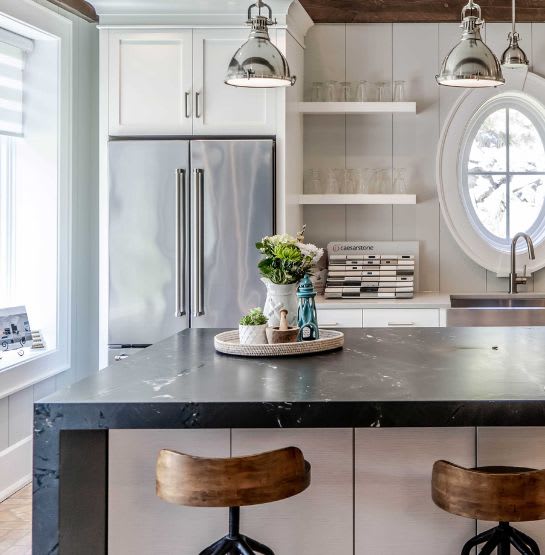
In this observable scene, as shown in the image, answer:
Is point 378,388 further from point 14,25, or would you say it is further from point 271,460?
point 14,25

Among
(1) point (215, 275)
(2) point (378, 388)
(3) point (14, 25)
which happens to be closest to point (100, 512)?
(2) point (378, 388)

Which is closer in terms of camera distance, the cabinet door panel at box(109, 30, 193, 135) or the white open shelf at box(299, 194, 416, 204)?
the cabinet door panel at box(109, 30, 193, 135)

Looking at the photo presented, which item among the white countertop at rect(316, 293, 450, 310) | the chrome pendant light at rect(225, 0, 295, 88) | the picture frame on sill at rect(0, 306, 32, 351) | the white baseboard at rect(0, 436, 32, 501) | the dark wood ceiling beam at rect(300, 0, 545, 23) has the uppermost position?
the dark wood ceiling beam at rect(300, 0, 545, 23)

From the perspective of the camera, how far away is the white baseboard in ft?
11.9

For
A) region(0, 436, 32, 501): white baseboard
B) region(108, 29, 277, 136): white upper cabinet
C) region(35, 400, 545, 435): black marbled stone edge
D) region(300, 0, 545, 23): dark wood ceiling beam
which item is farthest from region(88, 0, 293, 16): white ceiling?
region(35, 400, 545, 435): black marbled stone edge

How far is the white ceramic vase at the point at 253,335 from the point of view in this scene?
2496 millimetres

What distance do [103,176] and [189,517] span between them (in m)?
2.37

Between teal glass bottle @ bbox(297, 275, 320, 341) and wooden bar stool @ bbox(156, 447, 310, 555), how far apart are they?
0.81m

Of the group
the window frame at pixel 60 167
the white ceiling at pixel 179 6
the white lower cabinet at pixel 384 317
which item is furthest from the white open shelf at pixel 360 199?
the window frame at pixel 60 167

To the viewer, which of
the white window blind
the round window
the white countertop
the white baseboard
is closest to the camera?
the white baseboard

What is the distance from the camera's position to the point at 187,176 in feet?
12.9

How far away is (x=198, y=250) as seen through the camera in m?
3.92

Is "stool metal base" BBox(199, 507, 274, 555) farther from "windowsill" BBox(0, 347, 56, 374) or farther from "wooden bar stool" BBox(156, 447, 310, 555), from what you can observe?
"windowsill" BBox(0, 347, 56, 374)

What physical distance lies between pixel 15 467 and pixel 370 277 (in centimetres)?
229
